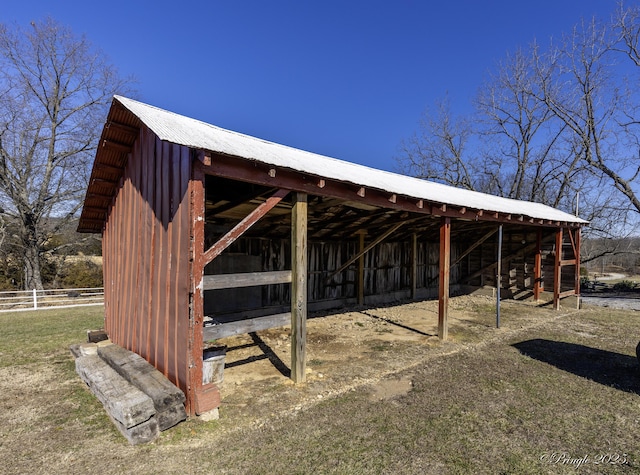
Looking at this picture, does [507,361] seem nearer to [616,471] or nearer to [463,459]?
[616,471]

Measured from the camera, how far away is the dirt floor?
4.50 metres

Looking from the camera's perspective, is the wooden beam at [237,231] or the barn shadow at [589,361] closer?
the wooden beam at [237,231]

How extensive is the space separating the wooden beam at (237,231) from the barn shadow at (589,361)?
5576mm

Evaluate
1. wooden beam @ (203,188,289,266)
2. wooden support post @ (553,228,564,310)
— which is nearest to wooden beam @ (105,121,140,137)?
wooden beam @ (203,188,289,266)

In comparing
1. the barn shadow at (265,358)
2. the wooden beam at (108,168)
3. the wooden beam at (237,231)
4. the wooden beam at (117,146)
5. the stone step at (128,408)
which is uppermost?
the wooden beam at (117,146)

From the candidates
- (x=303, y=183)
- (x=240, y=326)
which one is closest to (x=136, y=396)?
(x=240, y=326)

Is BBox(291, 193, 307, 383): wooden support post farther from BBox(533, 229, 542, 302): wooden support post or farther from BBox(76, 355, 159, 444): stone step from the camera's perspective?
BBox(533, 229, 542, 302): wooden support post

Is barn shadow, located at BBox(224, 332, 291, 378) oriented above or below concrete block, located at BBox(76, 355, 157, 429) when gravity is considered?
below

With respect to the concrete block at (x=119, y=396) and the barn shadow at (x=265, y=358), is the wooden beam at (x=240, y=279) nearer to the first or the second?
the concrete block at (x=119, y=396)

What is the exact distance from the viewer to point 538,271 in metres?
12.2

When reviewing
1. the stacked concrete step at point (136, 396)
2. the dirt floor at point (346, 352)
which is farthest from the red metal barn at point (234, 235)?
the dirt floor at point (346, 352)

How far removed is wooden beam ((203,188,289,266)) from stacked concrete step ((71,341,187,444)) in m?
1.55

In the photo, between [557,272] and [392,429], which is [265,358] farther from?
[557,272]

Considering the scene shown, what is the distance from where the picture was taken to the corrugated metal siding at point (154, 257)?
13.2 ft
